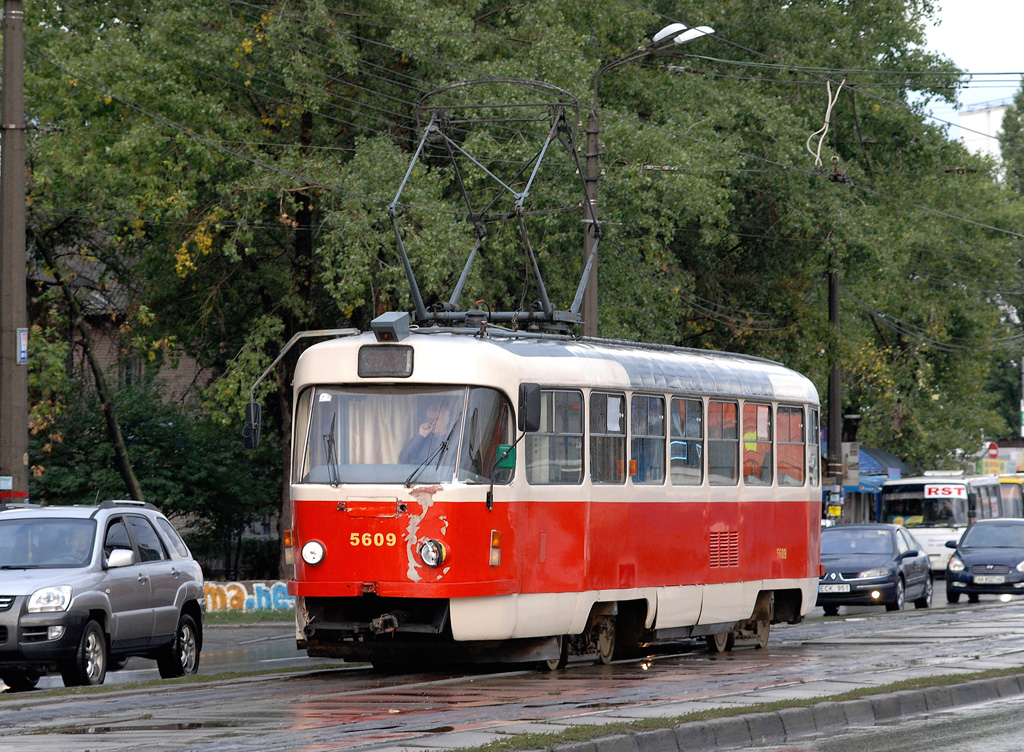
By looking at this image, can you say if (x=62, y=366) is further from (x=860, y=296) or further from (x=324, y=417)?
(x=860, y=296)

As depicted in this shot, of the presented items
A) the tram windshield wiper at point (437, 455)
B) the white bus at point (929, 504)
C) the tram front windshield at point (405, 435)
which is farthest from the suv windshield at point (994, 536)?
the tram windshield wiper at point (437, 455)

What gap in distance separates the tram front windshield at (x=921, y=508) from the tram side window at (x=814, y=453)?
2666 centimetres

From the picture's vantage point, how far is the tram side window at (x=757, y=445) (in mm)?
17984

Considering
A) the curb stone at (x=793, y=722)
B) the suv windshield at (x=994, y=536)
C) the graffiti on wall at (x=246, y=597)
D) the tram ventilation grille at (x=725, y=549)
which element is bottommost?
the graffiti on wall at (x=246, y=597)

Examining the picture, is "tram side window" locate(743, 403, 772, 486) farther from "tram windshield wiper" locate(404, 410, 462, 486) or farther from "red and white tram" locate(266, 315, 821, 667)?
"tram windshield wiper" locate(404, 410, 462, 486)

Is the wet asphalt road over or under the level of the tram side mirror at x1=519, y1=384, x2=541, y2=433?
under

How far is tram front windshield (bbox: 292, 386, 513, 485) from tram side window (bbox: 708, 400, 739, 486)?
374cm

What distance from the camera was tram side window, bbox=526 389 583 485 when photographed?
14.5 meters

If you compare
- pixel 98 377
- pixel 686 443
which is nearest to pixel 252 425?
pixel 686 443

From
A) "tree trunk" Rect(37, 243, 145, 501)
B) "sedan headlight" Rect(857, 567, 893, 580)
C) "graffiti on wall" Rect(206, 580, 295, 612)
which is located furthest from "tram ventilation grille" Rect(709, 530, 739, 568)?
"tree trunk" Rect(37, 243, 145, 501)

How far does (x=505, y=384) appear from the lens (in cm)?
1411

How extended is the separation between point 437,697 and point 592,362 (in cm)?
420

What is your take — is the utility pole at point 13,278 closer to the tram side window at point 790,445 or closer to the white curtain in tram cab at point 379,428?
the white curtain in tram cab at point 379,428

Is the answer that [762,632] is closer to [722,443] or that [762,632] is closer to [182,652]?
[722,443]
